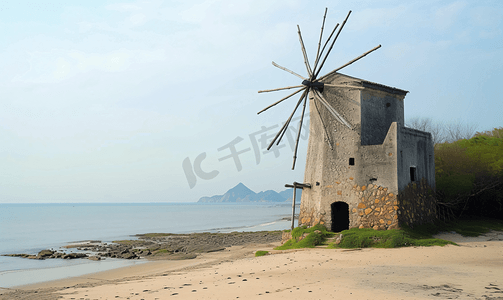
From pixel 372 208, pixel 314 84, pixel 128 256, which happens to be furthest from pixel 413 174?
pixel 128 256

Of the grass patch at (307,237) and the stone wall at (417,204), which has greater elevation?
the stone wall at (417,204)

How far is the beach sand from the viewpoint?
6.96 m

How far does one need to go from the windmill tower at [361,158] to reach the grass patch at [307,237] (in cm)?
52

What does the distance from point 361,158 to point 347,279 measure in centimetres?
732

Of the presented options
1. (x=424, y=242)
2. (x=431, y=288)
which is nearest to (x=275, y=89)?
(x=424, y=242)

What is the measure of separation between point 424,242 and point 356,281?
5937 mm

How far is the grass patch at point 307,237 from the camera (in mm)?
14117

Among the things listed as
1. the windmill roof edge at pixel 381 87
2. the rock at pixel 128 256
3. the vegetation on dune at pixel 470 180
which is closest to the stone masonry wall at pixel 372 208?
the windmill roof edge at pixel 381 87

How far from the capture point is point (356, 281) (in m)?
7.87

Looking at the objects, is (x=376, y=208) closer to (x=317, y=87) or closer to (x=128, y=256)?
(x=317, y=87)

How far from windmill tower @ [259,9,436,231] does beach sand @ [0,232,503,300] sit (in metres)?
2.41

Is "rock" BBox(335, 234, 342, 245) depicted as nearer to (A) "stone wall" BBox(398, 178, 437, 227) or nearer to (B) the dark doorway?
(A) "stone wall" BBox(398, 178, 437, 227)

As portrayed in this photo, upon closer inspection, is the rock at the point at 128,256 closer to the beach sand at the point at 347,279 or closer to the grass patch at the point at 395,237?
the beach sand at the point at 347,279

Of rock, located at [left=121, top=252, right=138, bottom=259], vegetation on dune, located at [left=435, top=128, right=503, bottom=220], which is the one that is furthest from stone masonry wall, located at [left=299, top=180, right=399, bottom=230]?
rock, located at [left=121, top=252, right=138, bottom=259]
